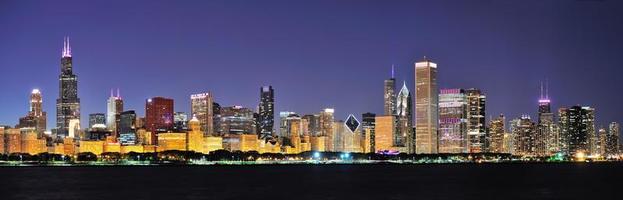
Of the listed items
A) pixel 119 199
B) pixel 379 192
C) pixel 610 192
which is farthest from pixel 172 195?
pixel 610 192

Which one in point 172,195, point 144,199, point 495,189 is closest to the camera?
point 144,199

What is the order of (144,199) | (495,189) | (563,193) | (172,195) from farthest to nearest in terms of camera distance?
(495,189) < (563,193) < (172,195) < (144,199)

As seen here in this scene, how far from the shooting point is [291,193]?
96875 millimetres

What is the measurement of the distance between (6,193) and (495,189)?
58.2 metres

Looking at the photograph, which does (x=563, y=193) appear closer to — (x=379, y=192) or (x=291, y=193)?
(x=379, y=192)

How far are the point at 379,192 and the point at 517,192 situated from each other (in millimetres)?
15981

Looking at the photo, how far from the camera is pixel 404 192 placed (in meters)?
99.5

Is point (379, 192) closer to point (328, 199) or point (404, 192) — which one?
point (404, 192)

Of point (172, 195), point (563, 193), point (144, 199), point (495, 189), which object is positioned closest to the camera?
point (144, 199)

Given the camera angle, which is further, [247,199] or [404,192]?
[404,192]

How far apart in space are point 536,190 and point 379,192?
19.9 m

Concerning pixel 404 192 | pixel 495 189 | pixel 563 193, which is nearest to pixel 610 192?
pixel 563 193

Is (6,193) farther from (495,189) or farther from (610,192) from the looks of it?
(610,192)

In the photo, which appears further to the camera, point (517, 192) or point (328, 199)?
point (517, 192)
